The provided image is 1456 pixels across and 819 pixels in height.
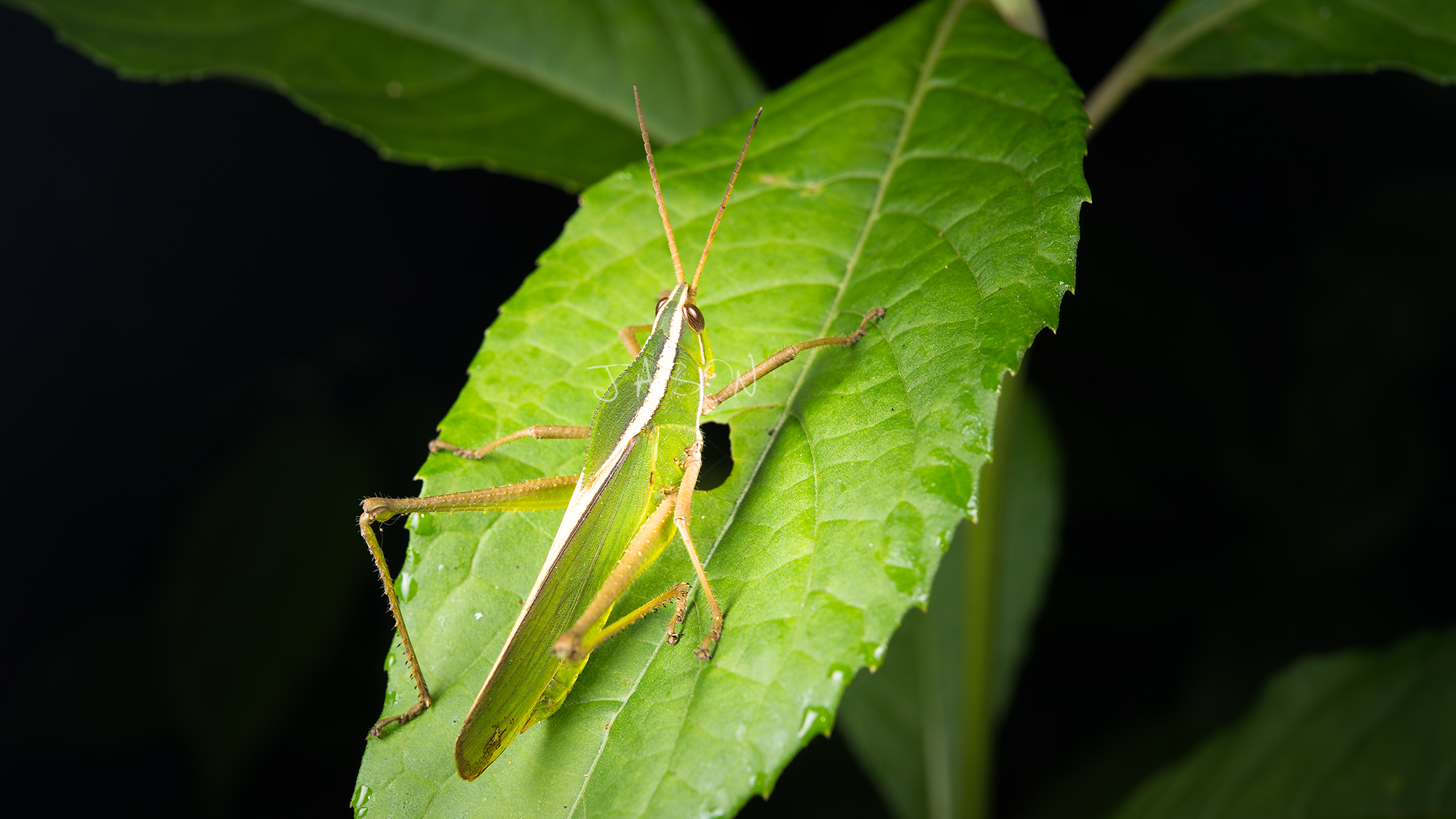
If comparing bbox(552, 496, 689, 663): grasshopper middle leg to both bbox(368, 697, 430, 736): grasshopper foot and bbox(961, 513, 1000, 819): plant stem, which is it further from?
bbox(961, 513, 1000, 819): plant stem


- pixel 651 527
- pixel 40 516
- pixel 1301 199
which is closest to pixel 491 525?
pixel 651 527

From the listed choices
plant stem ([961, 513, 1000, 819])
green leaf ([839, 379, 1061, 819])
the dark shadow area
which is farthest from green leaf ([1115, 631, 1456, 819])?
the dark shadow area

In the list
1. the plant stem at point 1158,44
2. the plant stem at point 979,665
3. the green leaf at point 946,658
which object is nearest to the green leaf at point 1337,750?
the plant stem at point 979,665

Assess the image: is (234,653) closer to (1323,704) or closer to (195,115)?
(195,115)

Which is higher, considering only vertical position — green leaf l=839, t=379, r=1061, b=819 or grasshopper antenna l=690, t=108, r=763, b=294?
grasshopper antenna l=690, t=108, r=763, b=294

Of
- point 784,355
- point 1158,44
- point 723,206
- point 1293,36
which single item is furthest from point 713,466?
point 1293,36

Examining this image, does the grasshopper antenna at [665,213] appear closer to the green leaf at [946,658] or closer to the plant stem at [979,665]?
the plant stem at [979,665]
